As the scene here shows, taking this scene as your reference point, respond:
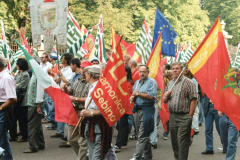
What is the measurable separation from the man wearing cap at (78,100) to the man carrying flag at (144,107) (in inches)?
40.9

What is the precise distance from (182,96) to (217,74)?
2.21 ft

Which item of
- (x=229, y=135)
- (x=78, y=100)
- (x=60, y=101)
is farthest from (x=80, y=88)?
(x=229, y=135)

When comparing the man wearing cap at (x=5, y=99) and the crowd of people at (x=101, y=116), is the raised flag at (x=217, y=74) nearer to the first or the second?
the crowd of people at (x=101, y=116)

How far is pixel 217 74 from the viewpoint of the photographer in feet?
19.6

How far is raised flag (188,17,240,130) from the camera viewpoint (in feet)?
19.4

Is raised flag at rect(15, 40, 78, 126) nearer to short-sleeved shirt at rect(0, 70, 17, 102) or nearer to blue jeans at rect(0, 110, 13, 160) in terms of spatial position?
short-sleeved shirt at rect(0, 70, 17, 102)

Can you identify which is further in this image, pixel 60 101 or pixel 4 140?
pixel 60 101

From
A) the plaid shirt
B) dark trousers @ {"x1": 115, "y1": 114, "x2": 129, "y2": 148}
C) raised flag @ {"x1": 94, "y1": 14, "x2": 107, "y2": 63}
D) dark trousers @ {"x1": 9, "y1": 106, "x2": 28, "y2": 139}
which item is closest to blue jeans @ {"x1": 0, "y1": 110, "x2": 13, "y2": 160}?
the plaid shirt

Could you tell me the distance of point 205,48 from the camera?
6125mm

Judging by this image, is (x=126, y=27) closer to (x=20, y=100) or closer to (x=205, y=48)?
(x=20, y=100)

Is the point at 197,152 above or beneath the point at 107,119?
beneath

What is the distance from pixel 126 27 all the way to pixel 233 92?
2369 centimetres

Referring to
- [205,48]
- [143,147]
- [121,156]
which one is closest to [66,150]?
[121,156]

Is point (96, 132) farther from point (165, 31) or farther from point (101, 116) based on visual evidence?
point (165, 31)
